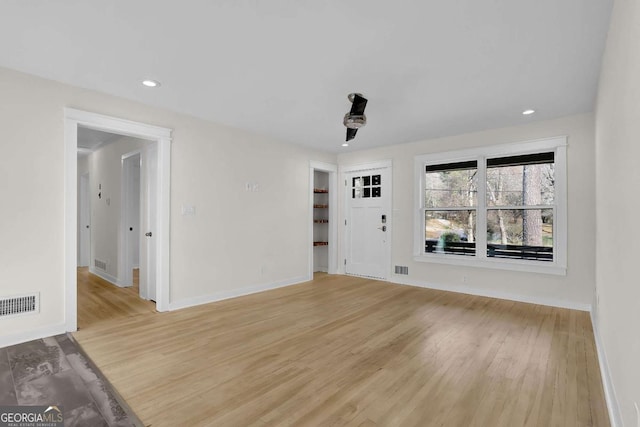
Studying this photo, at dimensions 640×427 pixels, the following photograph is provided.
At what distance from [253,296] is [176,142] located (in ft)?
8.08

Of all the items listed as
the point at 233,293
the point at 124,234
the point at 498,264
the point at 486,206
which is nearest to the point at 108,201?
the point at 124,234

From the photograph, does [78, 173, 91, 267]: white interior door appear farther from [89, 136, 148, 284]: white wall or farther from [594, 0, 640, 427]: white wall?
[594, 0, 640, 427]: white wall

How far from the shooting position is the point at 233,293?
4.75 metres

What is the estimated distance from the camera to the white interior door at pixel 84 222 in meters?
7.17

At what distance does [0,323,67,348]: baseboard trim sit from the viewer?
291 centimetres

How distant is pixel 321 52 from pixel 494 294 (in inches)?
167

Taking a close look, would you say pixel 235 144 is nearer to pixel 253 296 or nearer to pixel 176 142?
pixel 176 142

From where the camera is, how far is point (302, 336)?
3.17m

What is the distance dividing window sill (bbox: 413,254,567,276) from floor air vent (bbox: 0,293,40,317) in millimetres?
5086

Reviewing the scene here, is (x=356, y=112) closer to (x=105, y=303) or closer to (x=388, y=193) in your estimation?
(x=388, y=193)

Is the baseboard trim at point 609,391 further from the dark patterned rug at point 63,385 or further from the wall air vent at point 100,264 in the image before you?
the wall air vent at point 100,264

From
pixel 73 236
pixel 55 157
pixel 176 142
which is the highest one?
pixel 176 142

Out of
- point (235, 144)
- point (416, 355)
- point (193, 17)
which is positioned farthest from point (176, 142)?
point (416, 355)

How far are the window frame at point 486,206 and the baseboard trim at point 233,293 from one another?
2.25m
